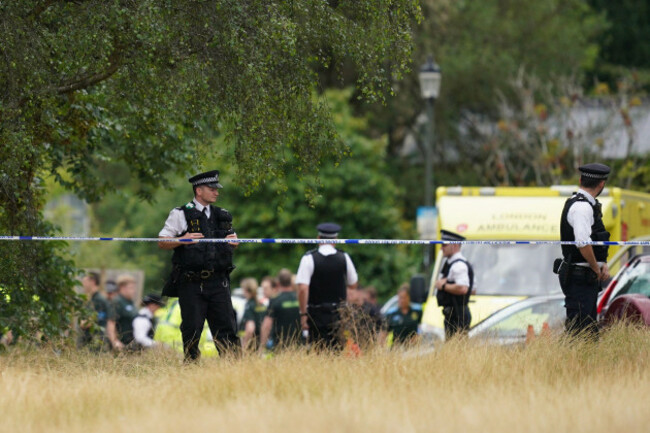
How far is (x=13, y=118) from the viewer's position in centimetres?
939

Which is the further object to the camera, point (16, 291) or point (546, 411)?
point (16, 291)

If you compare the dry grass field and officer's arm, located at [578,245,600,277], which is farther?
officer's arm, located at [578,245,600,277]

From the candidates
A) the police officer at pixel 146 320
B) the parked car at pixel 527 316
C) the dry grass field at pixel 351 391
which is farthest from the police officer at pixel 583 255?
the police officer at pixel 146 320

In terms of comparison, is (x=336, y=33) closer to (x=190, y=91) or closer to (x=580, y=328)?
(x=190, y=91)

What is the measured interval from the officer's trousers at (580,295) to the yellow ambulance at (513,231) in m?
4.54

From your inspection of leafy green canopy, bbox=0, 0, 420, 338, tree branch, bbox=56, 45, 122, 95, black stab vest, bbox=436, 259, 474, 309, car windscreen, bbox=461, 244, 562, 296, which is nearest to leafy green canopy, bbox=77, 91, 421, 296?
car windscreen, bbox=461, 244, 562, 296

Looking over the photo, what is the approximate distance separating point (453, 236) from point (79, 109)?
462 cm

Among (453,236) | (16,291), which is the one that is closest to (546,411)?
(16,291)

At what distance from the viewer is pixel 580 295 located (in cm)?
1020

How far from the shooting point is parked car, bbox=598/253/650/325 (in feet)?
34.2

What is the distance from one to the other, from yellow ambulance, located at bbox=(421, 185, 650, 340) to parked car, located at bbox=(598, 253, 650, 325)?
3040mm

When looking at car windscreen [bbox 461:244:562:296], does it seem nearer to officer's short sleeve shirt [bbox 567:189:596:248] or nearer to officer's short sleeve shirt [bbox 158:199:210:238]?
officer's short sleeve shirt [bbox 567:189:596:248]

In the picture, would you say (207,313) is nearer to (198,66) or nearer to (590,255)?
(198,66)

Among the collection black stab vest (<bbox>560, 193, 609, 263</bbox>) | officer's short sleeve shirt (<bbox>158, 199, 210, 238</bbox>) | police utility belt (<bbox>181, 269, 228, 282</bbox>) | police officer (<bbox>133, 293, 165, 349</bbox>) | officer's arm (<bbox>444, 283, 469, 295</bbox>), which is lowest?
police officer (<bbox>133, 293, 165, 349</bbox>)
